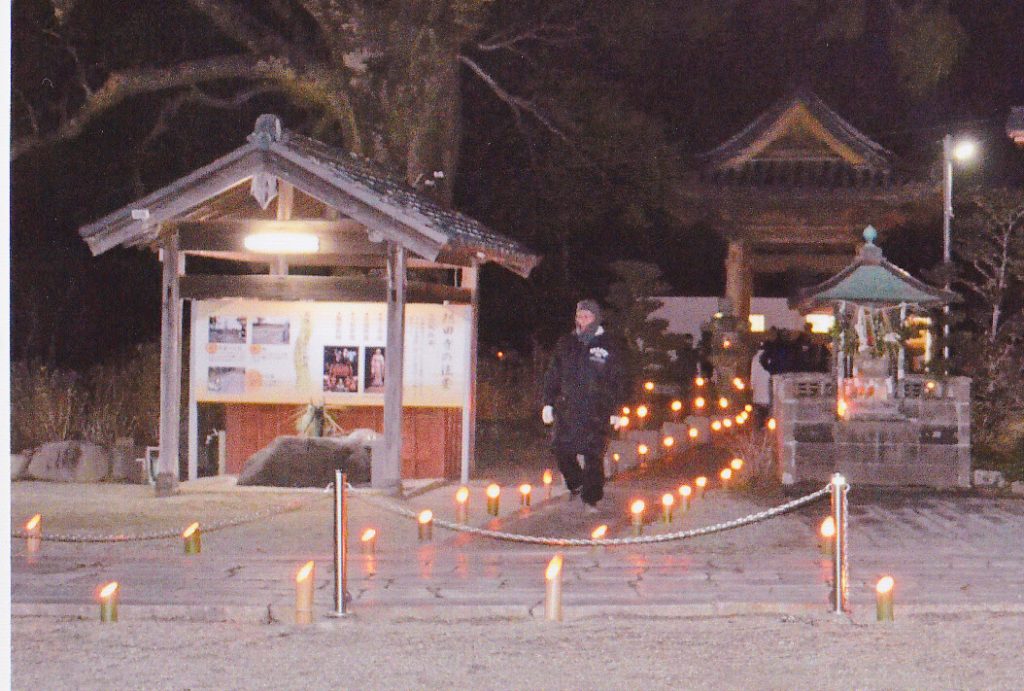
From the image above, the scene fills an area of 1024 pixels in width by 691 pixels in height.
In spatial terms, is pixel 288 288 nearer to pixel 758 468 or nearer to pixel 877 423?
pixel 758 468

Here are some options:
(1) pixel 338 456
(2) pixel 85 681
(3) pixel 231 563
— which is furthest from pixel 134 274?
(2) pixel 85 681

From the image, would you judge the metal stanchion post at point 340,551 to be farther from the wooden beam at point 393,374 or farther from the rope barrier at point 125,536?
the wooden beam at point 393,374

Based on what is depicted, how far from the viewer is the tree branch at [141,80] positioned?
757 inches

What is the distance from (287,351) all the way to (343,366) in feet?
2.05

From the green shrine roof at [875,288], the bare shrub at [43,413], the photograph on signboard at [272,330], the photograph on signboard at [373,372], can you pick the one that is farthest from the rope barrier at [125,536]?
the green shrine roof at [875,288]

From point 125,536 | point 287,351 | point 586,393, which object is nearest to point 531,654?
point 125,536

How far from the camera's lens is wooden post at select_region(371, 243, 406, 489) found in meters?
13.6

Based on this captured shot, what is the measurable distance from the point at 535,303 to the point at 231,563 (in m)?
16.2

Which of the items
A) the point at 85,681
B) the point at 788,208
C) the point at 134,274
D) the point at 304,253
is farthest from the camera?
the point at 134,274

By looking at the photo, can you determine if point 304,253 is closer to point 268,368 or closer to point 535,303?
point 268,368

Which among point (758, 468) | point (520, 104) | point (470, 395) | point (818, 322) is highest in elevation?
point (520, 104)

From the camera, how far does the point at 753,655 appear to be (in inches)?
309

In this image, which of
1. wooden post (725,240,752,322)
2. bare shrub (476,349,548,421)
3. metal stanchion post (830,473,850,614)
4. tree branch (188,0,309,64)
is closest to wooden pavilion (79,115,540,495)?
tree branch (188,0,309,64)

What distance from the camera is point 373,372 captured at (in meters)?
14.7
